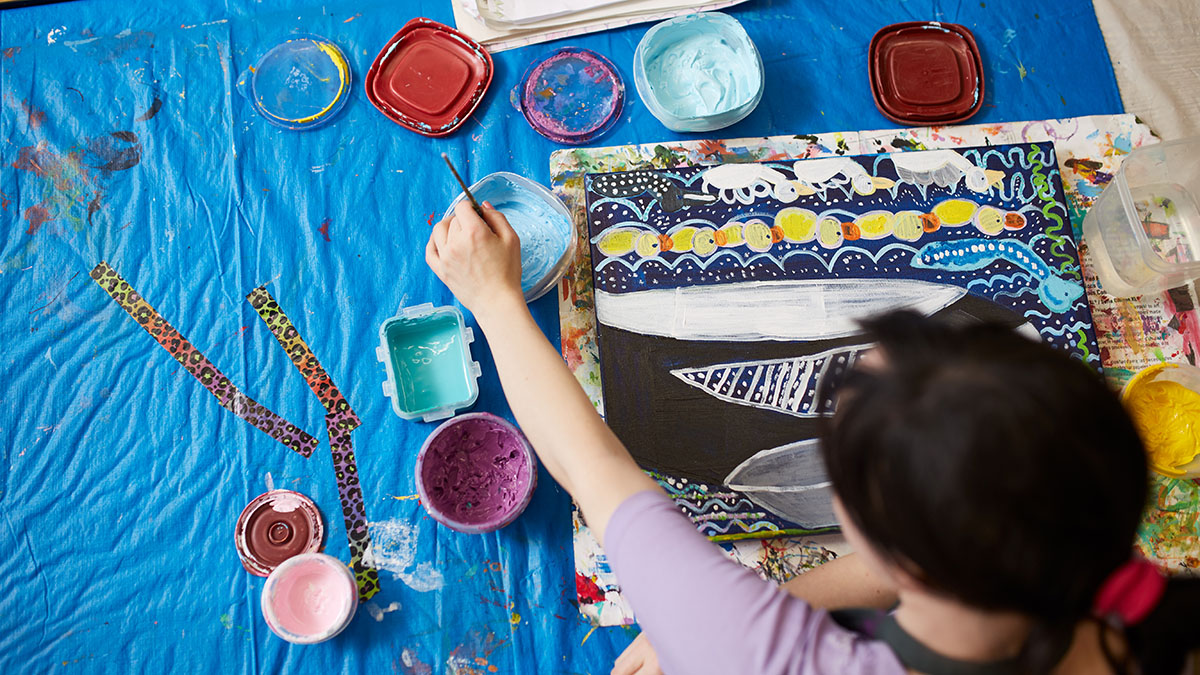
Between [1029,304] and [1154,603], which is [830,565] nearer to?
[1154,603]

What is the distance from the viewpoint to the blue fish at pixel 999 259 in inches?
45.3

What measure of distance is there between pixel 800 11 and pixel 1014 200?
503 mm

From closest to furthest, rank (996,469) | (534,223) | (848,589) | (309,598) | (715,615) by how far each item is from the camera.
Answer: (996,469) → (715,615) → (848,589) → (309,598) → (534,223)

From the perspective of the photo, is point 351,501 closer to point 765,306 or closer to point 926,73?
point 765,306

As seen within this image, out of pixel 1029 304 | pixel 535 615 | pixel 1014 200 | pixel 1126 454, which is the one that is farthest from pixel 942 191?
pixel 535 615

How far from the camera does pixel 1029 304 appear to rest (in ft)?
3.76

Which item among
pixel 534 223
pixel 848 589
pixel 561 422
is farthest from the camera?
pixel 534 223

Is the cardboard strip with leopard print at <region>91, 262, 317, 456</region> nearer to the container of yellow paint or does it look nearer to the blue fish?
the blue fish

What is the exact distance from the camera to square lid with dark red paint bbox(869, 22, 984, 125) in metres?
1.23

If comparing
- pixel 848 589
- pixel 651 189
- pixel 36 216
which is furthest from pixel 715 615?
pixel 36 216

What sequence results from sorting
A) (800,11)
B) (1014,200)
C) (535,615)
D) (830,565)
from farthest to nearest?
1. (800,11)
2. (1014,200)
3. (535,615)
4. (830,565)

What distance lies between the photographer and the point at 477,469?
3.61 ft

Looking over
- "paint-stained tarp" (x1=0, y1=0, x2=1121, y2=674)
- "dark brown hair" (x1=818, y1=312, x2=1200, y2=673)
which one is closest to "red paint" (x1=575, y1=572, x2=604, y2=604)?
"paint-stained tarp" (x1=0, y1=0, x2=1121, y2=674)

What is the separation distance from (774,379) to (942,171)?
471 mm
